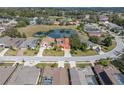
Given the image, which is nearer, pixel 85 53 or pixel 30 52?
pixel 30 52

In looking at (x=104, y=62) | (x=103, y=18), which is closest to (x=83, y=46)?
(x=104, y=62)

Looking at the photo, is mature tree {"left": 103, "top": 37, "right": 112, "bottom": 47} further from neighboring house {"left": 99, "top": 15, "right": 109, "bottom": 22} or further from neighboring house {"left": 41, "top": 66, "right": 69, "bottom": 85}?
neighboring house {"left": 41, "top": 66, "right": 69, "bottom": 85}

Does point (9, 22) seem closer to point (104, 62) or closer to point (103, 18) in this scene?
point (103, 18)

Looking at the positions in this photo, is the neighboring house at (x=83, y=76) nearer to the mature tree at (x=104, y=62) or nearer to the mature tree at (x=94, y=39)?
the mature tree at (x=104, y=62)

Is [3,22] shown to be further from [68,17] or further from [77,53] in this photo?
[77,53]

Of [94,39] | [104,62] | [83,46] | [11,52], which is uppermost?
[94,39]

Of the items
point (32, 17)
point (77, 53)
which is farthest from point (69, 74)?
point (32, 17)

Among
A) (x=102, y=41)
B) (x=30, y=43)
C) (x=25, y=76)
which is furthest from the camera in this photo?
(x=102, y=41)
